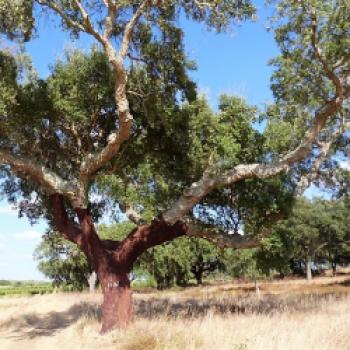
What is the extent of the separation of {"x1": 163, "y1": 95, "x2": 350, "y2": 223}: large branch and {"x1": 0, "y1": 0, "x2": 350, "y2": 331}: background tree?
30 mm

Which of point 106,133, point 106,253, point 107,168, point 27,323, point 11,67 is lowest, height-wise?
point 27,323

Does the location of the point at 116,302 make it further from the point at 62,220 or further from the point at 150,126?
the point at 150,126

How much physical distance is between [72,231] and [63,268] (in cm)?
5828

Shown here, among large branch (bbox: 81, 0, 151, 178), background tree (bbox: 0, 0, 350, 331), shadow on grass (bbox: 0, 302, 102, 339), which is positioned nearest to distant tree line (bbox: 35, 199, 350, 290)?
shadow on grass (bbox: 0, 302, 102, 339)

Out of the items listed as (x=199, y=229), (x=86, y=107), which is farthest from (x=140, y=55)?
(x=199, y=229)

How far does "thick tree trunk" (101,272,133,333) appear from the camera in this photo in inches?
544

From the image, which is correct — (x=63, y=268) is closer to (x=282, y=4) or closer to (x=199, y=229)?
(x=199, y=229)

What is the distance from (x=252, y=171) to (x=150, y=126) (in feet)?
13.6

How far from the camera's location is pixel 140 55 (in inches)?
589

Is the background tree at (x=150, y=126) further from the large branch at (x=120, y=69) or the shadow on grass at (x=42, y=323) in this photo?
the shadow on grass at (x=42, y=323)

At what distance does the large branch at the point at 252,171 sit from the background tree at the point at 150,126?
30 mm

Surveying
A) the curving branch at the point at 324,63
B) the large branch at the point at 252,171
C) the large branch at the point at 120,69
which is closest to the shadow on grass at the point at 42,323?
the large branch at the point at 252,171

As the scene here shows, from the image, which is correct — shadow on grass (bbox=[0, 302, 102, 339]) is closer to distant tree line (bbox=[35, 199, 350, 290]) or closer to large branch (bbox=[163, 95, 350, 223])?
large branch (bbox=[163, 95, 350, 223])

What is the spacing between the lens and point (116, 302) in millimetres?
14023
